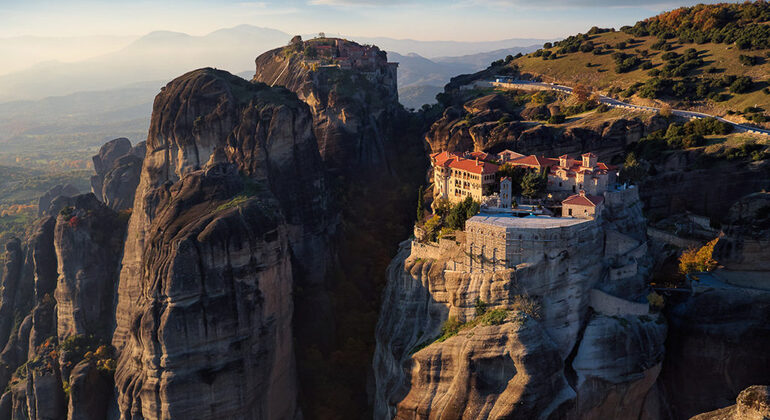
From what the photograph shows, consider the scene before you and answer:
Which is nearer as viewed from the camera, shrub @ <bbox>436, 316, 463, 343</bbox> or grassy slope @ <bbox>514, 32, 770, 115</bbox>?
shrub @ <bbox>436, 316, 463, 343</bbox>

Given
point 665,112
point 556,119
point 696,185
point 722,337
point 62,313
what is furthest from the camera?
point 556,119

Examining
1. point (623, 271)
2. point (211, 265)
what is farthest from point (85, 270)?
point (623, 271)

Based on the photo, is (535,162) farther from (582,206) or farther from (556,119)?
(556,119)

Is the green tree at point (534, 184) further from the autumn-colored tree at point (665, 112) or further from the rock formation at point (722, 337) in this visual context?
the autumn-colored tree at point (665, 112)

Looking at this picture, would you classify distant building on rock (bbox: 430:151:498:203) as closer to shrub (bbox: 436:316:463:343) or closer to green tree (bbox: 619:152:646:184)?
shrub (bbox: 436:316:463:343)

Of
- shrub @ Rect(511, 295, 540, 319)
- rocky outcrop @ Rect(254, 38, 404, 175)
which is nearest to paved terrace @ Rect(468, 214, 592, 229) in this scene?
shrub @ Rect(511, 295, 540, 319)

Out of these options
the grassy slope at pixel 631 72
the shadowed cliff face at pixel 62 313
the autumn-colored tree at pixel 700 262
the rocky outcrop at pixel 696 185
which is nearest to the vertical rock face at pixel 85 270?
the shadowed cliff face at pixel 62 313
